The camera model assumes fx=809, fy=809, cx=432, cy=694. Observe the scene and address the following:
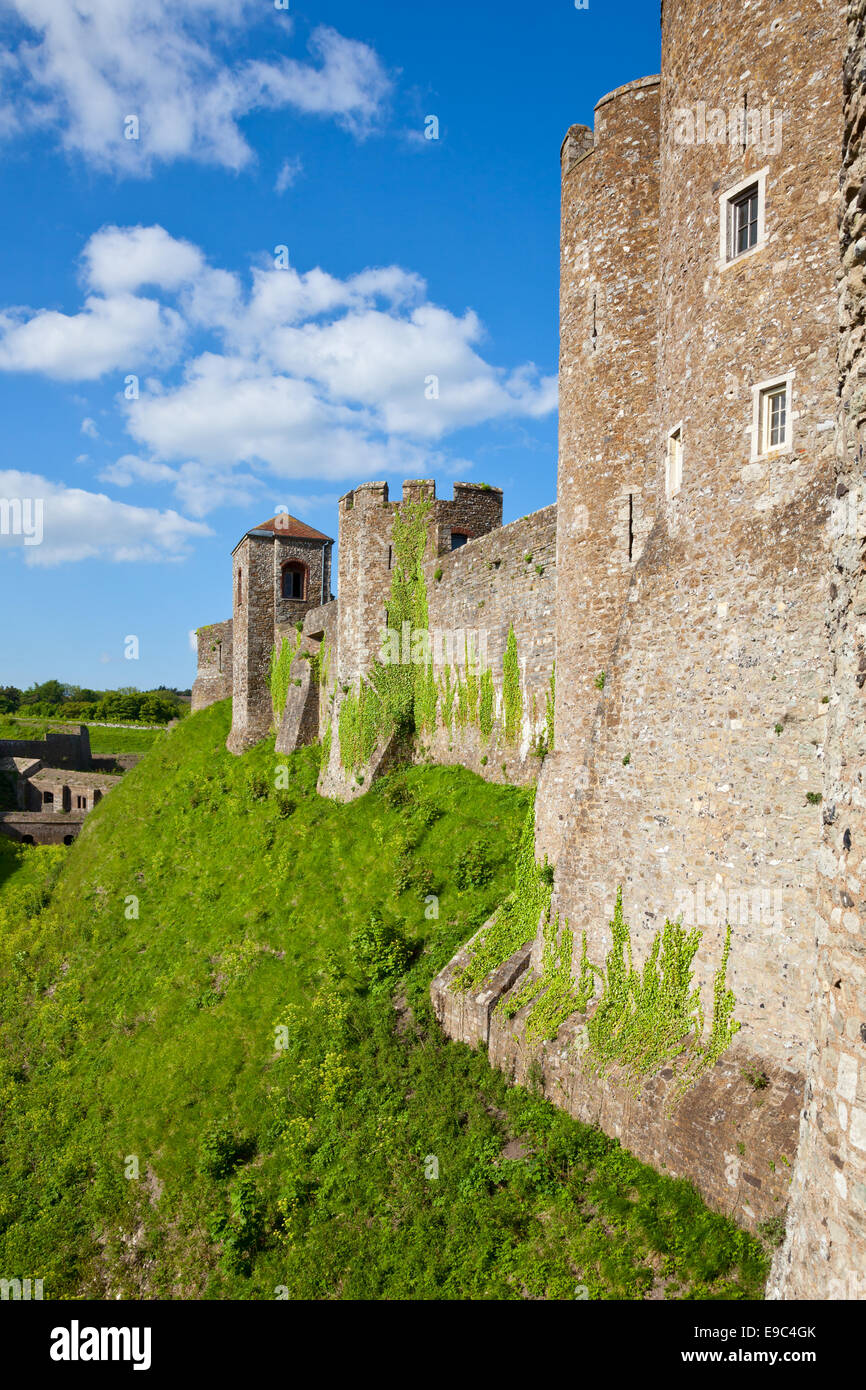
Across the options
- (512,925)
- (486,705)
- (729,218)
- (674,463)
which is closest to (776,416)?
(674,463)

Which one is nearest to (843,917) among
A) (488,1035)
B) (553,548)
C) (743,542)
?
(743,542)

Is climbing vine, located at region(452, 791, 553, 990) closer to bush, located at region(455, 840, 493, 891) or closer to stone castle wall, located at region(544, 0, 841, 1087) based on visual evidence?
bush, located at region(455, 840, 493, 891)

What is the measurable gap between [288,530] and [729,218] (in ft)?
85.6

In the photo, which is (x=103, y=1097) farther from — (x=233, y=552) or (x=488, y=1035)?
(x=233, y=552)

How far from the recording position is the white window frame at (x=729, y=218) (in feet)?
28.1

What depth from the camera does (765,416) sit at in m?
8.66

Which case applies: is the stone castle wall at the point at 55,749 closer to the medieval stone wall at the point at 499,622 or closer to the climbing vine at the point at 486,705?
the medieval stone wall at the point at 499,622

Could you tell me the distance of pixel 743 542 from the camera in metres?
8.80

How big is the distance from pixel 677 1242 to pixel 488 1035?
191 inches

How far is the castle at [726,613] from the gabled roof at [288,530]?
21.2 meters

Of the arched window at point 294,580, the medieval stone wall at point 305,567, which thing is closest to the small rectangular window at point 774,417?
the medieval stone wall at point 305,567

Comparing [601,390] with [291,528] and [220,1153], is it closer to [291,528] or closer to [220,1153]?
[220,1153]

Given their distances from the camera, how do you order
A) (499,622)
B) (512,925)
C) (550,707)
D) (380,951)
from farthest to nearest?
(499,622)
(550,707)
(380,951)
(512,925)
